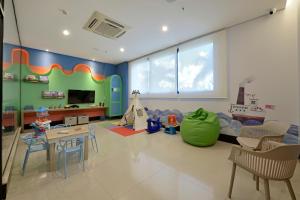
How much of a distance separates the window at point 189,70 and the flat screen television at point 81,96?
2.36 meters

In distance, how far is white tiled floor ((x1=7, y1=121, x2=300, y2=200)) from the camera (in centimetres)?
164

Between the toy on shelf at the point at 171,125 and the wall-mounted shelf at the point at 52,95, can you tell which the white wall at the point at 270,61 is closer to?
the toy on shelf at the point at 171,125

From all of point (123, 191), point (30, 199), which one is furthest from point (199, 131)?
point (30, 199)

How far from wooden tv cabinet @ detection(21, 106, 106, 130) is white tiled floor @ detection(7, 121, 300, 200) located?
7.01 feet

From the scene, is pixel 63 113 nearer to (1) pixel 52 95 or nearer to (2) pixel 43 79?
(1) pixel 52 95

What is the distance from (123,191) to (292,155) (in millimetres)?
1839

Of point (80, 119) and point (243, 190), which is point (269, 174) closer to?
point (243, 190)

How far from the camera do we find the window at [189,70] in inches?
139

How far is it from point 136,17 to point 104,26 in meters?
0.86

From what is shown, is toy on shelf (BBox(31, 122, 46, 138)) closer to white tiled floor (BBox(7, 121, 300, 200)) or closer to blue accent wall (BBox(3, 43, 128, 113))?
white tiled floor (BBox(7, 121, 300, 200))

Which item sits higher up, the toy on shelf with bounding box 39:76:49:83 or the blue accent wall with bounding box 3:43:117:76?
the blue accent wall with bounding box 3:43:117:76

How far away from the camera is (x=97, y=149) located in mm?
3002

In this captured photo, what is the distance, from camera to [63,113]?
→ 5.41m

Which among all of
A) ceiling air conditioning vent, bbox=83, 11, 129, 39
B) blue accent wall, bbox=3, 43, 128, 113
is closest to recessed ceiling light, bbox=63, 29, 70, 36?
ceiling air conditioning vent, bbox=83, 11, 129, 39
